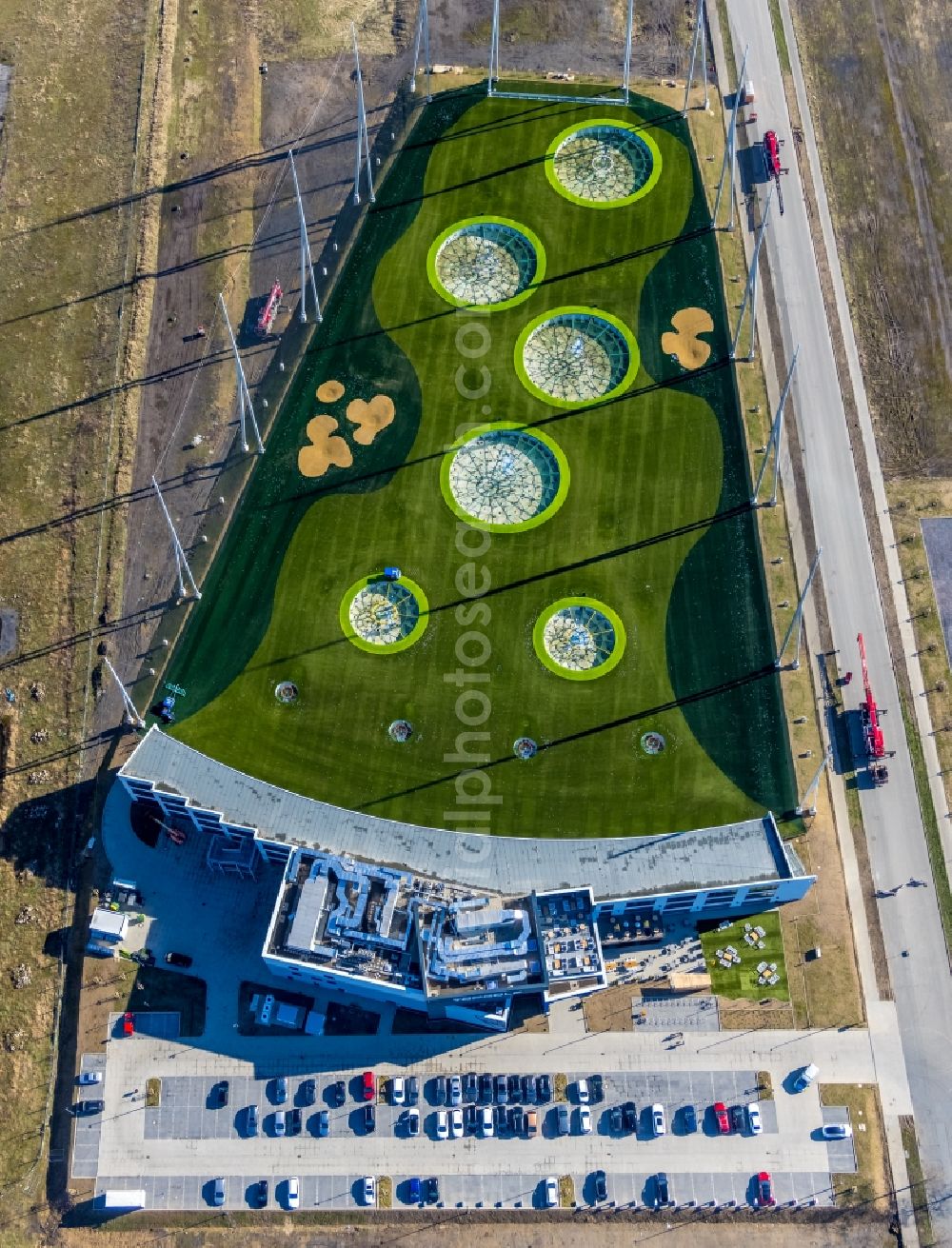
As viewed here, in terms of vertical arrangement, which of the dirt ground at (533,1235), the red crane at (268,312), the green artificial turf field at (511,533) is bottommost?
the dirt ground at (533,1235)

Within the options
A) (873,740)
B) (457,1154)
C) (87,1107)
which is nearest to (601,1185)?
(457,1154)

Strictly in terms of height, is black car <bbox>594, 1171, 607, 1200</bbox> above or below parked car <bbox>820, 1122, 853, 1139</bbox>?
below

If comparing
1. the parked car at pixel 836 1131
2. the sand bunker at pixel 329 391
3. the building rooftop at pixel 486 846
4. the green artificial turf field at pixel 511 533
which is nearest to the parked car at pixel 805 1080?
the parked car at pixel 836 1131

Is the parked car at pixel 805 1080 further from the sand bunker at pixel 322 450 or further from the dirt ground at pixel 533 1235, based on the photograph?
the sand bunker at pixel 322 450

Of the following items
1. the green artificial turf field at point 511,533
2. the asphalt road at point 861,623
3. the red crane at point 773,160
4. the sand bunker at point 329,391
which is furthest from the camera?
the red crane at point 773,160

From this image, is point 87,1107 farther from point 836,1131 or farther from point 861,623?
point 861,623

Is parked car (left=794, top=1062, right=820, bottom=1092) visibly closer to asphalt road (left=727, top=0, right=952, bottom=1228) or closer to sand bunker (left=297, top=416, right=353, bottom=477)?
asphalt road (left=727, top=0, right=952, bottom=1228)

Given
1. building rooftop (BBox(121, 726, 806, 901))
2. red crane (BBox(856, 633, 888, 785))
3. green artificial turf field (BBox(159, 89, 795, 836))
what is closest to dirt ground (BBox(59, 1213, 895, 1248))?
building rooftop (BBox(121, 726, 806, 901))
